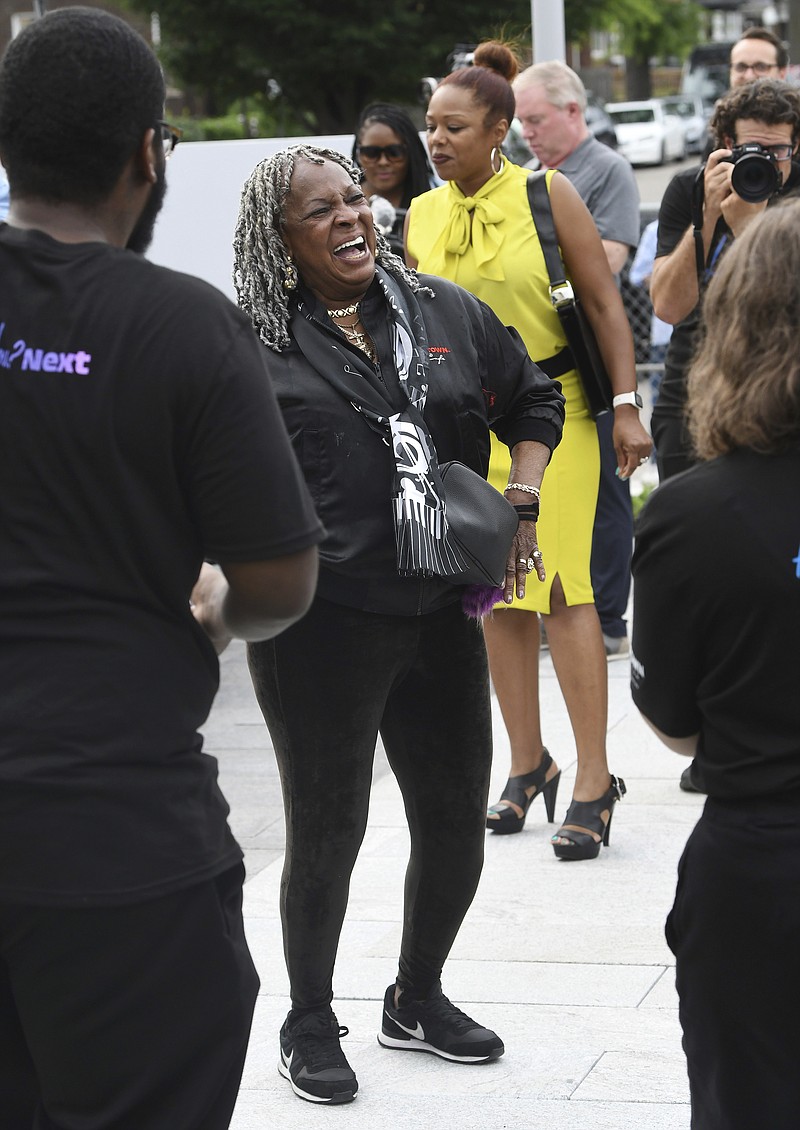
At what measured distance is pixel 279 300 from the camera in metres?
3.25

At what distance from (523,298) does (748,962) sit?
2.76m

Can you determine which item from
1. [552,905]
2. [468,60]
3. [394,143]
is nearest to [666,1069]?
[552,905]

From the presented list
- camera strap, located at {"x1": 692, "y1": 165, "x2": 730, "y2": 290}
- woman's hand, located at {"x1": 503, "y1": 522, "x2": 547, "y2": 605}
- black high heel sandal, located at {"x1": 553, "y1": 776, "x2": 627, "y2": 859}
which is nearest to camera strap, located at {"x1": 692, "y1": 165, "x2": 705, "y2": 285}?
camera strap, located at {"x1": 692, "y1": 165, "x2": 730, "y2": 290}

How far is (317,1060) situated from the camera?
131 inches

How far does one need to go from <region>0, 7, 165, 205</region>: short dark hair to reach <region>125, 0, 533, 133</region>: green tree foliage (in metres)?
26.8

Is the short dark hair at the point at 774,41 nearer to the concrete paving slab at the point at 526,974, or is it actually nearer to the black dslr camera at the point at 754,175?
the black dslr camera at the point at 754,175

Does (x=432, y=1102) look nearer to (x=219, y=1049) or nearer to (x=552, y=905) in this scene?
(x=552, y=905)

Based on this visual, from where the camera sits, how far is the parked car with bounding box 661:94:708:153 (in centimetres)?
3731

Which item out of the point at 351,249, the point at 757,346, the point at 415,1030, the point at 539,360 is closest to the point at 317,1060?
the point at 415,1030

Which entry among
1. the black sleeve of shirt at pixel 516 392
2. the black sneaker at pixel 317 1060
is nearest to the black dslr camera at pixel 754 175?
the black sleeve of shirt at pixel 516 392

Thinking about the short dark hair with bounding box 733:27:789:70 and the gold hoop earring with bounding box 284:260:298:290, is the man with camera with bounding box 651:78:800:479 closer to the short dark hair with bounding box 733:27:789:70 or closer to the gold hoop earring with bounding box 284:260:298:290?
the gold hoop earring with bounding box 284:260:298:290

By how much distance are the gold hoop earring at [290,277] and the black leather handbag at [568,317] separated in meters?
1.36

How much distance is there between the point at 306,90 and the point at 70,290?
2806 cm

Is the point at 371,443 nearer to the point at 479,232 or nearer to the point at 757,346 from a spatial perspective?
the point at 757,346
